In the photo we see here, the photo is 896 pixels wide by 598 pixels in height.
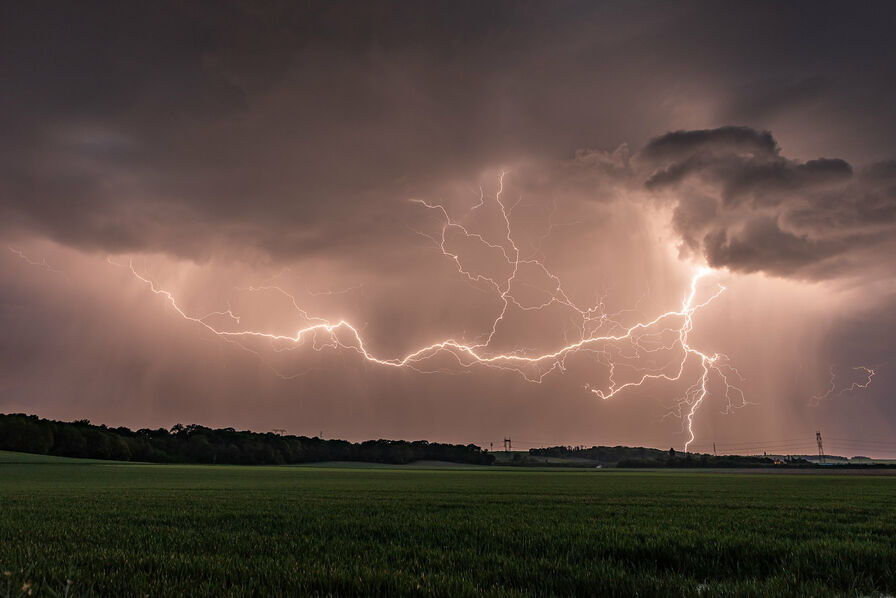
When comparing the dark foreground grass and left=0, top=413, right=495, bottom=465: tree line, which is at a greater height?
the dark foreground grass

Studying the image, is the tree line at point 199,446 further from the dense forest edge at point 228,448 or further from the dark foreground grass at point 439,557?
the dark foreground grass at point 439,557

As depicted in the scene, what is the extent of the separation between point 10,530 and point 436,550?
836cm

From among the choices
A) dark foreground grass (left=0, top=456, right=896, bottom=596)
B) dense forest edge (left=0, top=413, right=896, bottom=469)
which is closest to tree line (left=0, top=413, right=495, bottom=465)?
dense forest edge (left=0, top=413, right=896, bottom=469)

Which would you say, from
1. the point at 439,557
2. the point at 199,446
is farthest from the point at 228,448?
the point at 439,557

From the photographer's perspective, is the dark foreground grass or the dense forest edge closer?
the dark foreground grass

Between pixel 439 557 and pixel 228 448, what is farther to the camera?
pixel 228 448

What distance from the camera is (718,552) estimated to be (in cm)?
698

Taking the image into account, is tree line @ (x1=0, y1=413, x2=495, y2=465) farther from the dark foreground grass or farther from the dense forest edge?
the dark foreground grass

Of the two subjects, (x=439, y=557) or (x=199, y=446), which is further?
(x=199, y=446)

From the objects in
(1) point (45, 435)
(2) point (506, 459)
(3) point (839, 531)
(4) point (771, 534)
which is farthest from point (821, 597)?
(2) point (506, 459)

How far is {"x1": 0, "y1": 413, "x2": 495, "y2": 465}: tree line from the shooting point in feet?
382

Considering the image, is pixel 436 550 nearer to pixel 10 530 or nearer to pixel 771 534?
pixel 771 534

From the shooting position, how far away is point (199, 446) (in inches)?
5768

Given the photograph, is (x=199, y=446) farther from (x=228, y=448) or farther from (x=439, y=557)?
(x=439, y=557)
